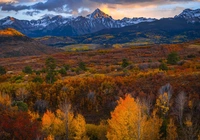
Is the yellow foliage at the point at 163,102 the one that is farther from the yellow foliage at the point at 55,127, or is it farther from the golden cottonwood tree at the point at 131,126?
the yellow foliage at the point at 55,127

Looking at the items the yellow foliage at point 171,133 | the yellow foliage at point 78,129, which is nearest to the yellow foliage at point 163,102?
the yellow foliage at point 171,133

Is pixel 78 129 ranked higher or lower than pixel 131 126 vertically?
lower

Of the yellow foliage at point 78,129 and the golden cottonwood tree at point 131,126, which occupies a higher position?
the golden cottonwood tree at point 131,126

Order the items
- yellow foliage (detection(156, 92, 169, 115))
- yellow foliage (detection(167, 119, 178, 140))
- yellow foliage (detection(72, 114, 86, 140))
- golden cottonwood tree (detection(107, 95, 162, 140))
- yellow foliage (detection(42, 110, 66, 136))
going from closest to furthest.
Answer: golden cottonwood tree (detection(107, 95, 162, 140))
yellow foliage (detection(167, 119, 178, 140))
yellow foliage (detection(72, 114, 86, 140))
yellow foliage (detection(42, 110, 66, 136))
yellow foliage (detection(156, 92, 169, 115))

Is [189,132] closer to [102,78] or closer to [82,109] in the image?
[82,109]

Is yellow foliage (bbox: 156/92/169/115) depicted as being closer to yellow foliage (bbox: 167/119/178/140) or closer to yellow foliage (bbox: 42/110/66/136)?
yellow foliage (bbox: 167/119/178/140)

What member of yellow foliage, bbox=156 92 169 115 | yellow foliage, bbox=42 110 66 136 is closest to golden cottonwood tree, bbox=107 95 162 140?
yellow foliage, bbox=156 92 169 115

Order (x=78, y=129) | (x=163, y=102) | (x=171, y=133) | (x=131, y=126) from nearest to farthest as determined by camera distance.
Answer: (x=131, y=126), (x=171, y=133), (x=78, y=129), (x=163, y=102)

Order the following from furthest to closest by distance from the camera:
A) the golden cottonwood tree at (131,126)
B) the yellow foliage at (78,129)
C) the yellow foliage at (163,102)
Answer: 1. the yellow foliage at (163,102)
2. the yellow foliage at (78,129)
3. the golden cottonwood tree at (131,126)

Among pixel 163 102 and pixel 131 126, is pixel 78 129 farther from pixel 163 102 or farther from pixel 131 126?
pixel 163 102

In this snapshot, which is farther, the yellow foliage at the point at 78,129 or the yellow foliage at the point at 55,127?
the yellow foliage at the point at 55,127

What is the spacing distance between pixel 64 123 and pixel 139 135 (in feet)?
40.9

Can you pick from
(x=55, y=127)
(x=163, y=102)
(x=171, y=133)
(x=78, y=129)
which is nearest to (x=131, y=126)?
(x=171, y=133)

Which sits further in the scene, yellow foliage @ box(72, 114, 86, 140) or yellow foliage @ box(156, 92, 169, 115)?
yellow foliage @ box(156, 92, 169, 115)
